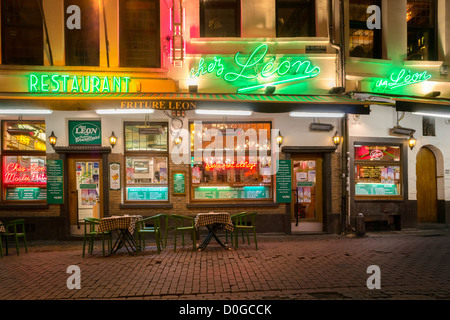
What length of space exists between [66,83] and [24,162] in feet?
8.83

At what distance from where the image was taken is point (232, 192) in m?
10.6

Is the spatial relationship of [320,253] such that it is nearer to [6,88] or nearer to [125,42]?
[125,42]

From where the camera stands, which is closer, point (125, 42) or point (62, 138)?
point (62, 138)

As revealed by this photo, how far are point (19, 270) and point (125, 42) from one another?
717 cm

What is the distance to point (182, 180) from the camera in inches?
408

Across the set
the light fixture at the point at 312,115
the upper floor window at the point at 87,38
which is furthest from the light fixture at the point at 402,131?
the upper floor window at the point at 87,38

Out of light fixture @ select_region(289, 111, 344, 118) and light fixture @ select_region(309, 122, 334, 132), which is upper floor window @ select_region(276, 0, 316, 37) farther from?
light fixture @ select_region(309, 122, 334, 132)

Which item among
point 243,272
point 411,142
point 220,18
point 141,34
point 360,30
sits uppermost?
point 220,18

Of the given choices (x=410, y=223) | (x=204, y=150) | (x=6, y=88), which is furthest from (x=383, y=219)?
(x=6, y=88)

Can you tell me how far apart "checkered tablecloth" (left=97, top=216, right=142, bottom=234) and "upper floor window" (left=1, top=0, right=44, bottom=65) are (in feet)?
19.7

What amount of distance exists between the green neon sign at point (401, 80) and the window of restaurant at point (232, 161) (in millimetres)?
3923

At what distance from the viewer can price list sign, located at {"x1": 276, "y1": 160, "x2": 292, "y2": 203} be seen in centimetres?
1046

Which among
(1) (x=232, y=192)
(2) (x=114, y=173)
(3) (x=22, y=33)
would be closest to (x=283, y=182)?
(1) (x=232, y=192)

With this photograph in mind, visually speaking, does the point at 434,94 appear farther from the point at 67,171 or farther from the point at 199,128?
the point at 67,171
